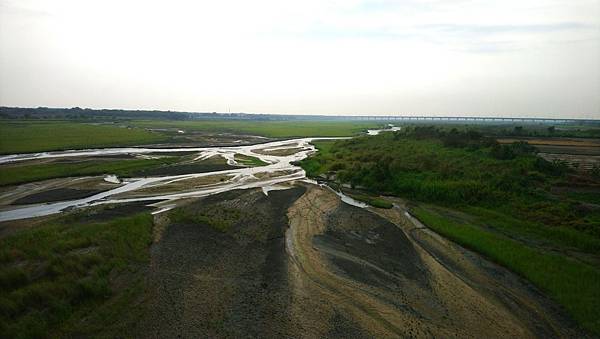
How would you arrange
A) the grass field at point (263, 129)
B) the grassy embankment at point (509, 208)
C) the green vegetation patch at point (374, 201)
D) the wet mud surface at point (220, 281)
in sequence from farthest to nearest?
→ the grass field at point (263, 129)
the green vegetation patch at point (374, 201)
the grassy embankment at point (509, 208)
the wet mud surface at point (220, 281)

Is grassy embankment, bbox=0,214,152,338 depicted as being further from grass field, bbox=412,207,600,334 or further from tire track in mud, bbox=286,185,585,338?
grass field, bbox=412,207,600,334

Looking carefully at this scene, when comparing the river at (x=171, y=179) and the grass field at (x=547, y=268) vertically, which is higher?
the river at (x=171, y=179)

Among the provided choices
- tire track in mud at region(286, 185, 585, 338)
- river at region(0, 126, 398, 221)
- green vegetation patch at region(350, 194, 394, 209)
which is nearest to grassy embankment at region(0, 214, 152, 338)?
river at region(0, 126, 398, 221)

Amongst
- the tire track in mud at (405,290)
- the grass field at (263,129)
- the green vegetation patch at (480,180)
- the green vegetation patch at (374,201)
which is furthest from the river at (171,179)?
the grass field at (263,129)

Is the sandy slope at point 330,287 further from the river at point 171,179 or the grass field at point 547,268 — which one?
the river at point 171,179

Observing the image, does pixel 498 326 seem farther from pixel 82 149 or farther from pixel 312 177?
pixel 82 149
